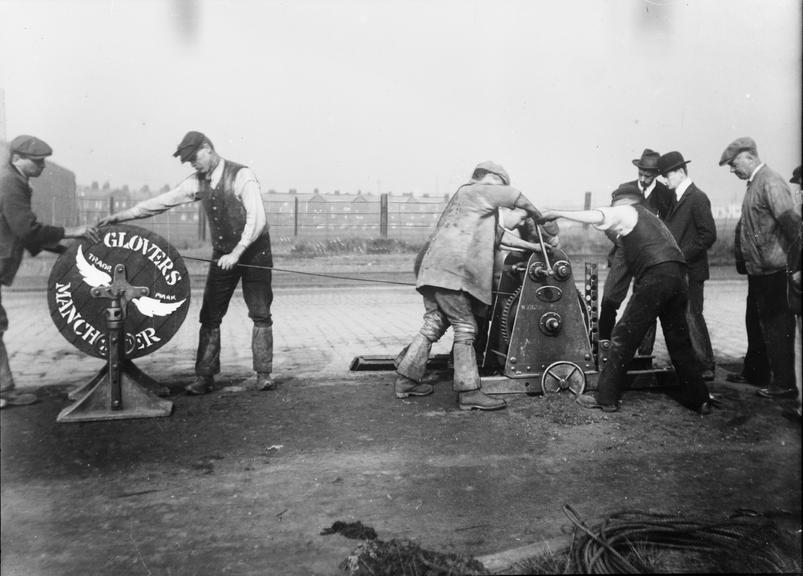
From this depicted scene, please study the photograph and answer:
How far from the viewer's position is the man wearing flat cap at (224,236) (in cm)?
509

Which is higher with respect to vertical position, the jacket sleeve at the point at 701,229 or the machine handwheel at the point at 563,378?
the jacket sleeve at the point at 701,229

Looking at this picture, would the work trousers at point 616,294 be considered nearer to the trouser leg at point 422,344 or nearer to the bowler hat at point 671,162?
the bowler hat at point 671,162

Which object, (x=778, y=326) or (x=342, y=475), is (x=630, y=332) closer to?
(x=778, y=326)

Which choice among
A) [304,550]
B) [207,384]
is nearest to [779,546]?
[304,550]

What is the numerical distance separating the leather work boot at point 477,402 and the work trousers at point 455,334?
5 centimetres

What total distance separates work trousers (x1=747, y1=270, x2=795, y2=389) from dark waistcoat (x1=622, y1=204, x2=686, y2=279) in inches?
33.9

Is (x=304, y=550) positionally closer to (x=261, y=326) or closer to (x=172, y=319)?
(x=172, y=319)

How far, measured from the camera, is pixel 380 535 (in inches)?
123

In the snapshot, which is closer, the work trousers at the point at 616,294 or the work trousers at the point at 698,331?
the work trousers at the point at 698,331

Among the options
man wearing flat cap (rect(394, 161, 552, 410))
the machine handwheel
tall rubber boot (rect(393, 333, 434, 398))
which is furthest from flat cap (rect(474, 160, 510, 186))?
the machine handwheel

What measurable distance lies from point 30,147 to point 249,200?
163 centimetres

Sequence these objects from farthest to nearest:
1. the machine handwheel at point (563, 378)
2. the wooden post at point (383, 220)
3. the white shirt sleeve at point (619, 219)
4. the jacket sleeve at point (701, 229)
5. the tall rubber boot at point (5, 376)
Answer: the wooden post at point (383, 220) < the jacket sleeve at point (701, 229) < the machine handwheel at point (563, 378) < the white shirt sleeve at point (619, 219) < the tall rubber boot at point (5, 376)

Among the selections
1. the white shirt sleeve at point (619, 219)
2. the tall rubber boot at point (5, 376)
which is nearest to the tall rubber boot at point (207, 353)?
the tall rubber boot at point (5, 376)

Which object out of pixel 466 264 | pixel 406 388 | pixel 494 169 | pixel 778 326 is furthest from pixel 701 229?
pixel 406 388
